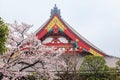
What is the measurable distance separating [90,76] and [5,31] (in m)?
11.3

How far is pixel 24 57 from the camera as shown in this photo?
21484 millimetres

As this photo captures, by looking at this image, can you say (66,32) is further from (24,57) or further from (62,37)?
(24,57)

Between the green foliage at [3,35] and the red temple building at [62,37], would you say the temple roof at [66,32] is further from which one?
the green foliage at [3,35]

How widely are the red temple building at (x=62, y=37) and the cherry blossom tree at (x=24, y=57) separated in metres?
4.96

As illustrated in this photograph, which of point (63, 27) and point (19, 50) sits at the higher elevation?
point (63, 27)

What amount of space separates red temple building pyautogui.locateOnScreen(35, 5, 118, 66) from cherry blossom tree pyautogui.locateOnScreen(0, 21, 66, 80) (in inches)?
195

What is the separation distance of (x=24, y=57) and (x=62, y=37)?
26.1 ft

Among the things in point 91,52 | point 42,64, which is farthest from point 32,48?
point 91,52

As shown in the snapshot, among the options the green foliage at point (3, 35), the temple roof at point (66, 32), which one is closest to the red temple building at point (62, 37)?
the temple roof at point (66, 32)

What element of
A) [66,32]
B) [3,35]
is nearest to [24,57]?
[3,35]

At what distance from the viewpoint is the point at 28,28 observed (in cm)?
2256

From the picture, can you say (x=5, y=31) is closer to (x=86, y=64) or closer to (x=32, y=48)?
(x=32, y=48)

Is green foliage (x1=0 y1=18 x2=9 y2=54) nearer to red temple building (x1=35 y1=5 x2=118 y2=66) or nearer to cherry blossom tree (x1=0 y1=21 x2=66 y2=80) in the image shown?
cherry blossom tree (x1=0 y1=21 x2=66 y2=80)

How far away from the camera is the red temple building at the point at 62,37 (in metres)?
28.4
